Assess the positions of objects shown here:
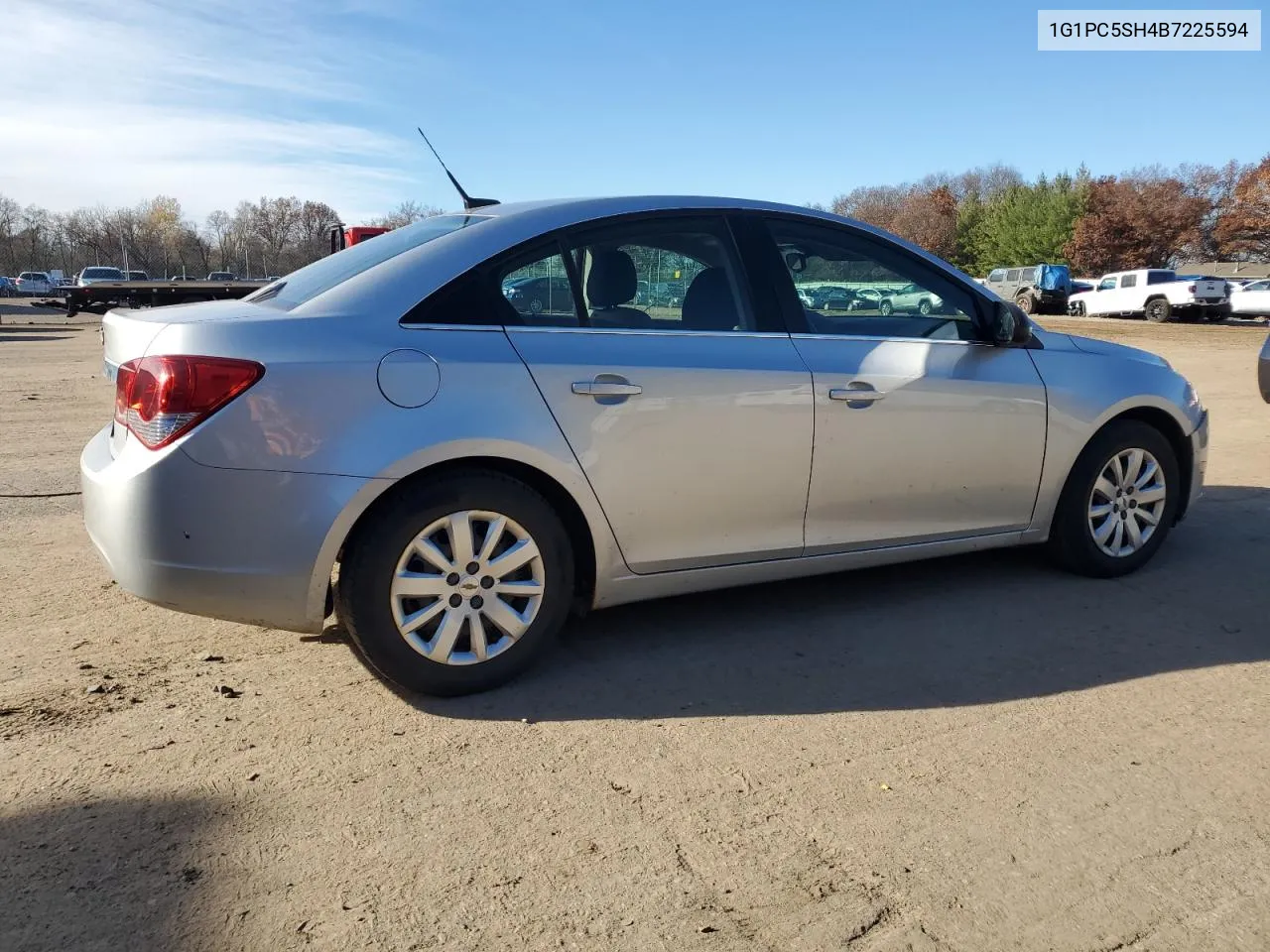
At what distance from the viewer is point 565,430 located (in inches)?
132

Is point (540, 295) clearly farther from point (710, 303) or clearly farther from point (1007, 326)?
point (1007, 326)

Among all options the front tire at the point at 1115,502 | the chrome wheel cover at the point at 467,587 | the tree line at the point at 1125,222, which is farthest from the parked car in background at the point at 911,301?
the tree line at the point at 1125,222

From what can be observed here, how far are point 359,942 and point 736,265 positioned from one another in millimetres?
2712

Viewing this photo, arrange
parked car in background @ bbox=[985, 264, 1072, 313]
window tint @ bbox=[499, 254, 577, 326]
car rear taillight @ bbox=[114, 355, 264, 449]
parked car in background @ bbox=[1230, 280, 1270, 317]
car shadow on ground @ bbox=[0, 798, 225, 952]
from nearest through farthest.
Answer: car shadow on ground @ bbox=[0, 798, 225, 952]
car rear taillight @ bbox=[114, 355, 264, 449]
window tint @ bbox=[499, 254, 577, 326]
parked car in background @ bbox=[1230, 280, 1270, 317]
parked car in background @ bbox=[985, 264, 1072, 313]

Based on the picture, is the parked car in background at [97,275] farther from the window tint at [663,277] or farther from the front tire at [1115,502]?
the front tire at [1115,502]

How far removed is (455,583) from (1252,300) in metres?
34.4

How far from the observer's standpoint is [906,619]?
4.11 m

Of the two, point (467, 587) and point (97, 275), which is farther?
point (97, 275)

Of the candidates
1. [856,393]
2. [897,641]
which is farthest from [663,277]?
[897,641]

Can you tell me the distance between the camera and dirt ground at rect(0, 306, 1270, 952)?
7.29 ft

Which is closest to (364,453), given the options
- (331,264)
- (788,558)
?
(331,264)

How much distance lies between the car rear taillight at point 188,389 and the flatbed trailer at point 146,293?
28.4m

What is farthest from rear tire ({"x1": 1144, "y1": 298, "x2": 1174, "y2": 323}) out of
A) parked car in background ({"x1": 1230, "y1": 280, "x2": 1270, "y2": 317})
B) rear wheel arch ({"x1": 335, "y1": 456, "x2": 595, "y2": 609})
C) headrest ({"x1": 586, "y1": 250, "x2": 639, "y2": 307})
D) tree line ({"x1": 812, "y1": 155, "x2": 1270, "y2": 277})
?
rear wheel arch ({"x1": 335, "y1": 456, "x2": 595, "y2": 609})

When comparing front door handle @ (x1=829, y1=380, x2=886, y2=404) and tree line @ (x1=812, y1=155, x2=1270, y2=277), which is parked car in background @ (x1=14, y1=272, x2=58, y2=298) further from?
front door handle @ (x1=829, y1=380, x2=886, y2=404)
